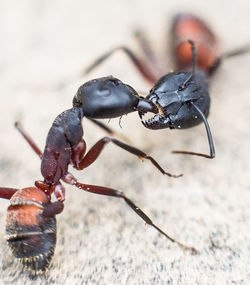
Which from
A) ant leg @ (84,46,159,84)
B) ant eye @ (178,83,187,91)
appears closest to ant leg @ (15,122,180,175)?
ant eye @ (178,83,187,91)

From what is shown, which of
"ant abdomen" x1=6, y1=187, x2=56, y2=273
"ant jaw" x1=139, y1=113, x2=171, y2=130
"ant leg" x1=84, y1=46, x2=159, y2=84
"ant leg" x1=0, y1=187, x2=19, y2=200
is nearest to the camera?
"ant abdomen" x1=6, y1=187, x2=56, y2=273

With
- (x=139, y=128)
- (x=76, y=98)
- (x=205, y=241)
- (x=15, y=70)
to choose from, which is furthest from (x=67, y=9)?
(x=205, y=241)

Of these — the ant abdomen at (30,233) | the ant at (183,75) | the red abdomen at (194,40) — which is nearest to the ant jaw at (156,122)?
the ant at (183,75)

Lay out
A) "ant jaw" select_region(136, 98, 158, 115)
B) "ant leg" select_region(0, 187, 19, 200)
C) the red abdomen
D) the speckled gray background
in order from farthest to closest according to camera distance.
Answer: the red abdomen < "ant jaw" select_region(136, 98, 158, 115) < "ant leg" select_region(0, 187, 19, 200) < the speckled gray background

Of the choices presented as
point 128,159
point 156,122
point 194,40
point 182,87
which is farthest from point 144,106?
point 194,40

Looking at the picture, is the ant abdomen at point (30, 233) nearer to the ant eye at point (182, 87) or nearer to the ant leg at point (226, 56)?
the ant eye at point (182, 87)

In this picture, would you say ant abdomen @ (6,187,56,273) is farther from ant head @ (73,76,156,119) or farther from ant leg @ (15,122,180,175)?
ant head @ (73,76,156,119)

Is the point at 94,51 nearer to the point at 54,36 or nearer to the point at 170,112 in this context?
the point at 54,36
